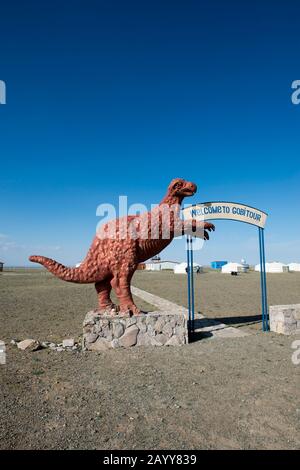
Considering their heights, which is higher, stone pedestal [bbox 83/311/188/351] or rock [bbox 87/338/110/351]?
stone pedestal [bbox 83/311/188/351]

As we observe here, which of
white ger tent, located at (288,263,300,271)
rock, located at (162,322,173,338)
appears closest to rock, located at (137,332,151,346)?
rock, located at (162,322,173,338)

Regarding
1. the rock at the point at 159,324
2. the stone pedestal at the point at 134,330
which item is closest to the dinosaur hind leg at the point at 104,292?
the stone pedestal at the point at 134,330

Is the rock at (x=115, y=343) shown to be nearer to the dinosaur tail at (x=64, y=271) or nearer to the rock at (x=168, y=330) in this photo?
the rock at (x=168, y=330)

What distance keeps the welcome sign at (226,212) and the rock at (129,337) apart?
3.21m

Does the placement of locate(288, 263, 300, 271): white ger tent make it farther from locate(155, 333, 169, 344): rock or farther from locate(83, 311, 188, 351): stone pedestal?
locate(155, 333, 169, 344): rock

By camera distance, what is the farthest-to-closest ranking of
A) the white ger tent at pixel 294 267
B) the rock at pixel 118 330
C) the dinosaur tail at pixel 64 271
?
the white ger tent at pixel 294 267 < the dinosaur tail at pixel 64 271 < the rock at pixel 118 330

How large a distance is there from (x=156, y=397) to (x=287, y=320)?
5384 millimetres

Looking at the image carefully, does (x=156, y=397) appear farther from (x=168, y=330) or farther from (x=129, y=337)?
(x=168, y=330)

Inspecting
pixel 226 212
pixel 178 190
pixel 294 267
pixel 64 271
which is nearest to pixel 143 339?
pixel 64 271

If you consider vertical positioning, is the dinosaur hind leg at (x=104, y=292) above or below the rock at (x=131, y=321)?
above

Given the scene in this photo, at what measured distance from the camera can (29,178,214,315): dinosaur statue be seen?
304 inches

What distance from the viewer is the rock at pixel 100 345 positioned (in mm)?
7184

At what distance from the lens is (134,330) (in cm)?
740

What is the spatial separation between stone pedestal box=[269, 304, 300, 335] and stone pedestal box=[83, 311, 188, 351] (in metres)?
2.88
